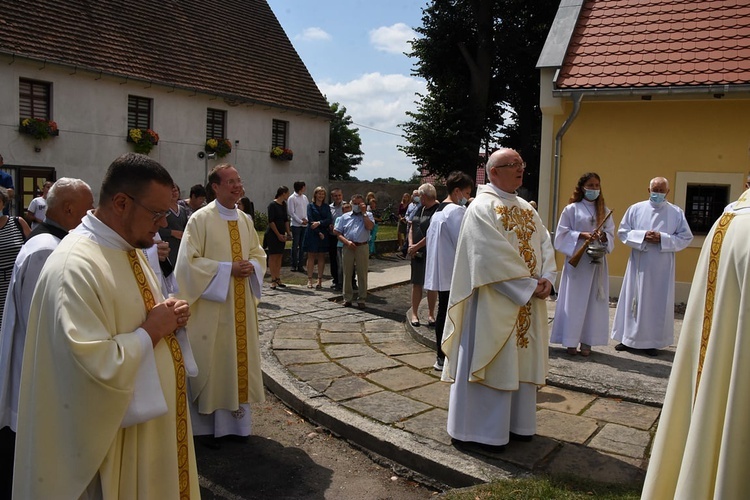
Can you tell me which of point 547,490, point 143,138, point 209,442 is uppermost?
point 143,138

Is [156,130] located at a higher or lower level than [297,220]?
higher

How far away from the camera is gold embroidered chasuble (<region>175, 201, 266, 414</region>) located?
4746mm

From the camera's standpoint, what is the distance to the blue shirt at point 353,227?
10.3m

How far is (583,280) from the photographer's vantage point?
710cm

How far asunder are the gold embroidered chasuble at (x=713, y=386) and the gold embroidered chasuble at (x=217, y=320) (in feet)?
9.91

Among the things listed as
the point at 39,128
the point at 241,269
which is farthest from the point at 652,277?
the point at 39,128

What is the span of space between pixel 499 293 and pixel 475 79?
2109cm

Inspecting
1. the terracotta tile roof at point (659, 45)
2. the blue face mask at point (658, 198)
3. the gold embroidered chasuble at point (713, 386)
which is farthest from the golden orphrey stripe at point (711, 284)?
the terracotta tile roof at point (659, 45)

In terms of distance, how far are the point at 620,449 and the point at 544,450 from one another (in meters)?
0.56

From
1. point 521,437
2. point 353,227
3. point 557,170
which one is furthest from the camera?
point 557,170

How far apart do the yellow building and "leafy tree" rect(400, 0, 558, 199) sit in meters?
11.9

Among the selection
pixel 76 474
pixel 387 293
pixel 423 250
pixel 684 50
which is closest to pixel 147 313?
pixel 76 474

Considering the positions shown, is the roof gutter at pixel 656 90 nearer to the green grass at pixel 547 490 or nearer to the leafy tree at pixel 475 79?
the green grass at pixel 547 490

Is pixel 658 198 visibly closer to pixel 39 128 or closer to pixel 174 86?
pixel 39 128
